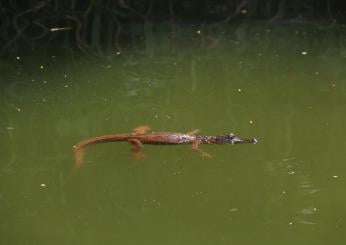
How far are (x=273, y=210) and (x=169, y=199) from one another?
474mm

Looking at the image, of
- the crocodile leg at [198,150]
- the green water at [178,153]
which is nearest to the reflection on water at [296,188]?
the green water at [178,153]

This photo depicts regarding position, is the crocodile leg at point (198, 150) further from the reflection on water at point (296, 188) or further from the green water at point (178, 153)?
the reflection on water at point (296, 188)

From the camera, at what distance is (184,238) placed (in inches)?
111

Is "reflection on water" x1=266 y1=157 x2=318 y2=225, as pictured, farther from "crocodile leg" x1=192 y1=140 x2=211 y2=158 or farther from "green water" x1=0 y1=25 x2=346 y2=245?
"crocodile leg" x1=192 y1=140 x2=211 y2=158

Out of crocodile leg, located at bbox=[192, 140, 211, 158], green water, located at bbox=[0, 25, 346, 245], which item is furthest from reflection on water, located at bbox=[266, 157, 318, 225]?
crocodile leg, located at bbox=[192, 140, 211, 158]

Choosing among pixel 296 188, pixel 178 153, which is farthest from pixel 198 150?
pixel 296 188

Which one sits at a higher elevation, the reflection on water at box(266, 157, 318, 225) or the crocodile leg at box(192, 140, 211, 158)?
the crocodile leg at box(192, 140, 211, 158)

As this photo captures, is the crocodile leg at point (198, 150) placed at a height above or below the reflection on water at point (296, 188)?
above

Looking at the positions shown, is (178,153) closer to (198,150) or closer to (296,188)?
(198,150)

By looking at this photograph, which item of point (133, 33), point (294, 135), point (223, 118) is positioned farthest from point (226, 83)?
point (133, 33)

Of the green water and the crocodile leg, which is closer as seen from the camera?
the green water

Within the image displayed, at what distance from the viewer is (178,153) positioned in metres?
3.40

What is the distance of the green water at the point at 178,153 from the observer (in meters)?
2.90

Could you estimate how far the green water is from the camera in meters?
2.90
